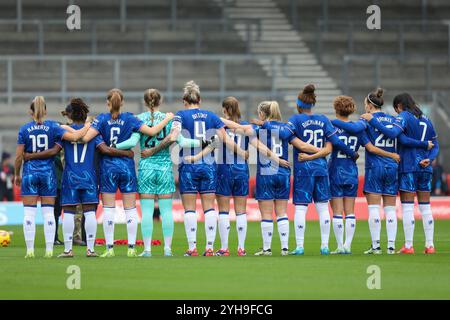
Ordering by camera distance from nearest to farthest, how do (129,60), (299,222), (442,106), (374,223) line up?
(299,222)
(374,223)
(442,106)
(129,60)

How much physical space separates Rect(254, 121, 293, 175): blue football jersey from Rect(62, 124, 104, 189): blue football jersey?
2236 millimetres

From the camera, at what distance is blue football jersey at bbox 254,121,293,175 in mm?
15938

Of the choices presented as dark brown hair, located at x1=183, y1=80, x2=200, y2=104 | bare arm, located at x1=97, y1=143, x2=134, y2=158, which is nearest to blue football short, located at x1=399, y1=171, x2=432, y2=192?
dark brown hair, located at x1=183, y1=80, x2=200, y2=104

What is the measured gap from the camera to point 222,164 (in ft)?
53.0

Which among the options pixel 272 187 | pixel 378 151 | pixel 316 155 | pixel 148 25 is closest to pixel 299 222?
pixel 272 187

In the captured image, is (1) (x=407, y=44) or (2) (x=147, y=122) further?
(1) (x=407, y=44)

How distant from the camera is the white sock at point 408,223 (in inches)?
651

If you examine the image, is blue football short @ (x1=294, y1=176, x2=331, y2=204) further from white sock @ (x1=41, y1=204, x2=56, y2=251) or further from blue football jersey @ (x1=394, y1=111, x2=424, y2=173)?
white sock @ (x1=41, y1=204, x2=56, y2=251)

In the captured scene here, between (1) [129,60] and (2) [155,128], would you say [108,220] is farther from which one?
(1) [129,60]

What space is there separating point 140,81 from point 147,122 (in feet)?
62.0

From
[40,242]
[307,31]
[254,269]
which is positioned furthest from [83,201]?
[307,31]

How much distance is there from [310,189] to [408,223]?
1.59m
